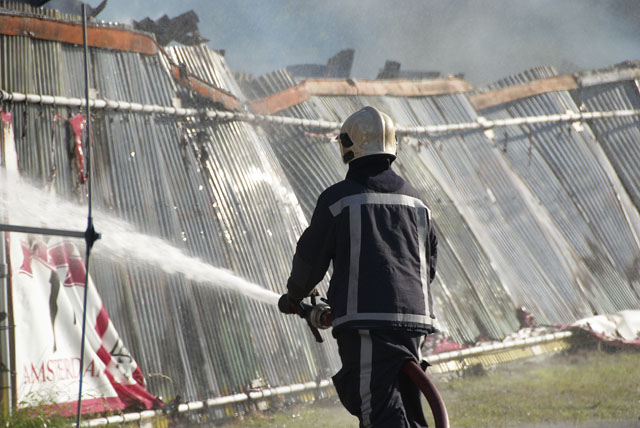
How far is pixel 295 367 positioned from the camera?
6.94 m

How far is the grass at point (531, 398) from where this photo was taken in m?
6.20

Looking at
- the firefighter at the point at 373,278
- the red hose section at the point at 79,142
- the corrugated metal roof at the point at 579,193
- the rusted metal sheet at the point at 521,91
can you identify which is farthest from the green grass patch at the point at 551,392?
the rusted metal sheet at the point at 521,91

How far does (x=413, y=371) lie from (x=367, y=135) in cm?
115

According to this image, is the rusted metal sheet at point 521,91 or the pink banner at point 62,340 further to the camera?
the rusted metal sheet at point 521,91

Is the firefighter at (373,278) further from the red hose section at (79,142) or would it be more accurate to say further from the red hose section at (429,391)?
the red hose section at (79,142)

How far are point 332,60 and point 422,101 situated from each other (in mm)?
3694

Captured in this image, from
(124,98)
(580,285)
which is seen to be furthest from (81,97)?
(580,285)

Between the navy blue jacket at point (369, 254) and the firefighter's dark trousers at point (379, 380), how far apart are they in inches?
3.2

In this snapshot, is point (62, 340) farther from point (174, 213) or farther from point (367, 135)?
point (367, 135)

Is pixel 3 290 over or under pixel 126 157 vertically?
under

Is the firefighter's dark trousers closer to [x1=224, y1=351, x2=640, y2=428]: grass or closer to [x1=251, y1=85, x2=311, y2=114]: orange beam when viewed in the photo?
[x1=224, y1=351, x2=640, y2=428]: grass

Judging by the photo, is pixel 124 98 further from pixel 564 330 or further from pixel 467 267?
pixel 564 330

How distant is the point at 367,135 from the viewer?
3453 millimetres

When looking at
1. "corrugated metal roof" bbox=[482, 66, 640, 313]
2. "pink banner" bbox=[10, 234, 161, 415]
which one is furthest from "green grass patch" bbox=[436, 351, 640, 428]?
"pink banner" bbox=[10, 234, 161, 415]
